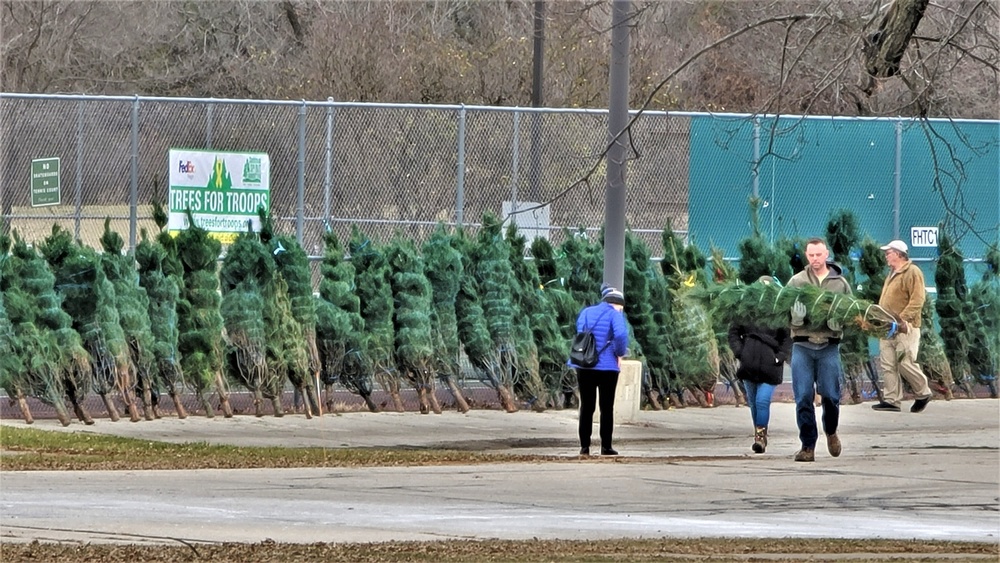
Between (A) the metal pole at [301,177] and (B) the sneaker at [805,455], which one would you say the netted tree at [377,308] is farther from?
(B) the sneaker at [805,455]

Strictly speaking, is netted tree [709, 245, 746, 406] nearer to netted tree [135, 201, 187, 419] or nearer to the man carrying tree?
the man carrying tree

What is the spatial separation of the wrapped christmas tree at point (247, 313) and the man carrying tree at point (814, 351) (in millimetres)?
5483

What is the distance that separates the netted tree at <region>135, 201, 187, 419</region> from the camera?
15445mm

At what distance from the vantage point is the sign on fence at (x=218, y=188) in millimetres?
17828

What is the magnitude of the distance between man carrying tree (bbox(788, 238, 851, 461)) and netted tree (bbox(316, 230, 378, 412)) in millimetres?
5005

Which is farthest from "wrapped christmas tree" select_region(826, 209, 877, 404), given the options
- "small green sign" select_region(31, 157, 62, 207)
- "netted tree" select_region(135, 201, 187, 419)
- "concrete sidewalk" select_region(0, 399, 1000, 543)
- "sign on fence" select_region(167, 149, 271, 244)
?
"small green sign" select_region(31, 157, 62, 207)

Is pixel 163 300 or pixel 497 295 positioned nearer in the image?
pixel 163 300

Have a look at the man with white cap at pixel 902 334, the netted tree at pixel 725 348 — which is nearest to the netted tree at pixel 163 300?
the netted tree at pixel 725 348

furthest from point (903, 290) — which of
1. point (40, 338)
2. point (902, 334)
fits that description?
point (40, 338)

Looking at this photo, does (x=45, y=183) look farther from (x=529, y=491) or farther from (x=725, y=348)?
(x=529, y=491)

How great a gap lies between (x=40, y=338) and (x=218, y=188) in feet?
12.2

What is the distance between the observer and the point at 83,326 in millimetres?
15117

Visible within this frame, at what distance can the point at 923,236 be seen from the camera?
21109 millimetres

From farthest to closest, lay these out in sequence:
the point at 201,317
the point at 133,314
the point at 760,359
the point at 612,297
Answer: the point at 201,317
the point at 133,314
the point at 612,297
the point at 760,359
